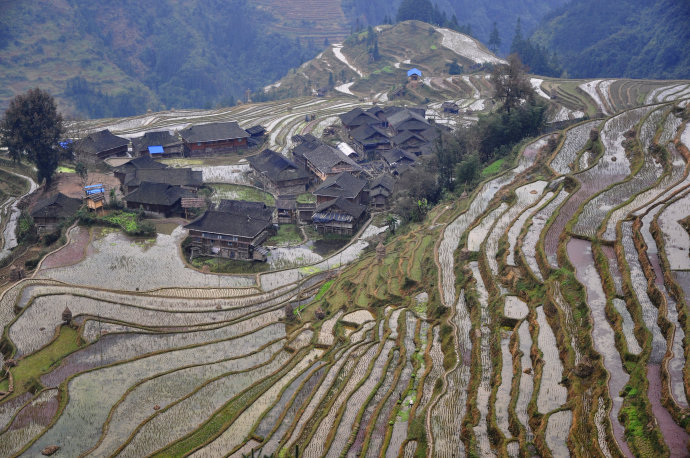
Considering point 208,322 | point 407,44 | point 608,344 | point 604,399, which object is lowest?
point 604,399

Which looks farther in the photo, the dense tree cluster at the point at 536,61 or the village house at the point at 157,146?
the dense tree cluster at the point at 536,61

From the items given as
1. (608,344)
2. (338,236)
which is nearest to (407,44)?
(338,236)

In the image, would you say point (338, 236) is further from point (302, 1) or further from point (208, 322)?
point (302, 1)

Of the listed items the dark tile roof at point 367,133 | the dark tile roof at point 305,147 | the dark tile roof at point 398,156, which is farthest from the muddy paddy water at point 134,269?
the dark tile roof at point 367,133

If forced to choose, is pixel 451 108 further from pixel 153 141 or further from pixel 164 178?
pixel 164 178

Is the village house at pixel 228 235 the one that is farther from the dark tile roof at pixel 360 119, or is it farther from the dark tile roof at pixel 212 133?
the dark tile roof at pixel 360 119

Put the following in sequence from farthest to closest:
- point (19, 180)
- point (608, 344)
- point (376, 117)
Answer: point (376, 117), point (19, 180), point (608, 344)

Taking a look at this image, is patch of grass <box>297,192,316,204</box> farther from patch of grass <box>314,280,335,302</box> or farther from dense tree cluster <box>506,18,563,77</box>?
dense tree cluster <box>506,18,563,77</box>

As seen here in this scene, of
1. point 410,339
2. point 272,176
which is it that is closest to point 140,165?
point 272,176
